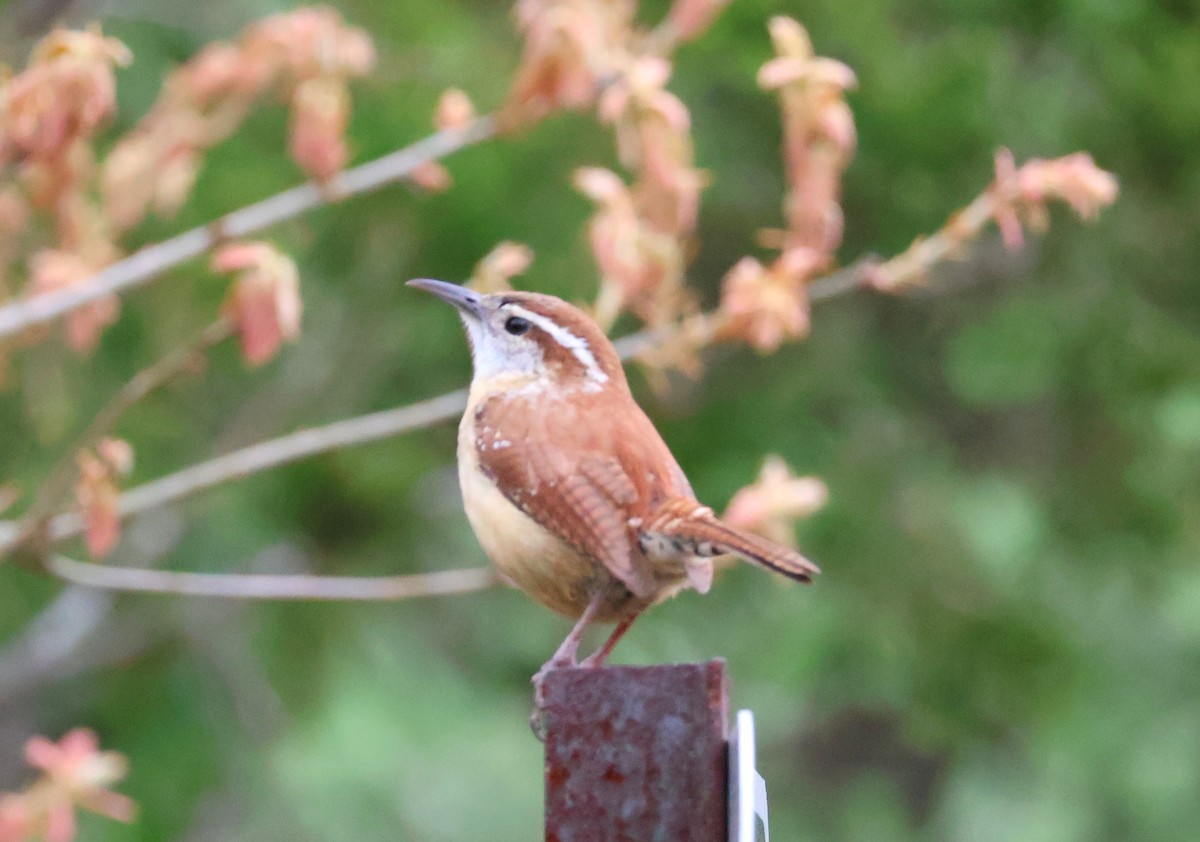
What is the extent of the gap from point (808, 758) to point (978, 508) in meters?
2.29

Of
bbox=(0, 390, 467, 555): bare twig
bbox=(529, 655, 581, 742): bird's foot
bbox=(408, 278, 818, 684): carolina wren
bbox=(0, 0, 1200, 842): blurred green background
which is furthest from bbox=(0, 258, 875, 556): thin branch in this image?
bbox=(0, 0, 1200, 842): blurred green background

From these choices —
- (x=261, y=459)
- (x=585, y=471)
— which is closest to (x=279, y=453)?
(x=261, y=459)

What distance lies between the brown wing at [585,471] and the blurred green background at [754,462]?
290 centimetres

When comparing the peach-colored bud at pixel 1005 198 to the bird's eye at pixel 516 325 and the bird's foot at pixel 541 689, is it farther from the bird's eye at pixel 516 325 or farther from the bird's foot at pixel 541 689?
the bird's foot at pixel 541 689

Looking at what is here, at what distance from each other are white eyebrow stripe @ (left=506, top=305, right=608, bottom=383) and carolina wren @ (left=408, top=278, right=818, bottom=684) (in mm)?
44

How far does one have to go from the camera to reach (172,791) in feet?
22.2

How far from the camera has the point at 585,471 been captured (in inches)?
94.6

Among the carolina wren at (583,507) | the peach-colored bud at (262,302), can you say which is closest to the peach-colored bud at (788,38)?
the carolina wren at (583,507)

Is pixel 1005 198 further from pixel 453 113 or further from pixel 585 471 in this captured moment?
pixel 585 471

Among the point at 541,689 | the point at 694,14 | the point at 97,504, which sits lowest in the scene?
the point at 541,689

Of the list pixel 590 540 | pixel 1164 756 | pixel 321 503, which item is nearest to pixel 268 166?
pixel 321 503

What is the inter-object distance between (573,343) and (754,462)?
3.27m

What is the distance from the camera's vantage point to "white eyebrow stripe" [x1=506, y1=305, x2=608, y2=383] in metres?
2.79

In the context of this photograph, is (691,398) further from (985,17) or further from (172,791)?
(172,791)
